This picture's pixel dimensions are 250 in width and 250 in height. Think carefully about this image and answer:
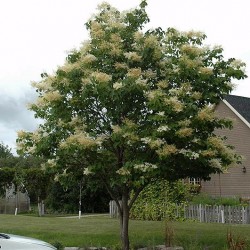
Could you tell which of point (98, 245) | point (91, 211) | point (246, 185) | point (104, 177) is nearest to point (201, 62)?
point (104, 177)

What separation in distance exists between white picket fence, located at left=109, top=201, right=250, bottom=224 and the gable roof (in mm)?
7639

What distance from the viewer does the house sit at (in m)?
27.6

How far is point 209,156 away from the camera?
34.0 feet

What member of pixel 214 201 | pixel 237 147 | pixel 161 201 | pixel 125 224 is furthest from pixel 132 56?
pixel 237 147

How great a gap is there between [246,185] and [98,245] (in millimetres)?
16579

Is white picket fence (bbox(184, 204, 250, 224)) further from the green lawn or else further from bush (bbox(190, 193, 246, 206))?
the green lawn

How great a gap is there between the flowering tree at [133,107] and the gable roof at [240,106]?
51.2 feet

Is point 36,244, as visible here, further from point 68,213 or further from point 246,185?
point 68,213

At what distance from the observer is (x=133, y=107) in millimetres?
10977

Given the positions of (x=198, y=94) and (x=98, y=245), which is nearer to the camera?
(x=198, y=94)

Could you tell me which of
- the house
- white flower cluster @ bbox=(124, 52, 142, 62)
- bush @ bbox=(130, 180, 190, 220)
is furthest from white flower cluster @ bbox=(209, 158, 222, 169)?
the house

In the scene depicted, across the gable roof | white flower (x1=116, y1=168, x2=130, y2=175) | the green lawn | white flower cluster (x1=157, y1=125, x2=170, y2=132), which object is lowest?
the green lawn

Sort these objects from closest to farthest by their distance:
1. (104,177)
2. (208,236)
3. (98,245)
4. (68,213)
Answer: (104,177)
(98,245)
(208,236)
(68,213)

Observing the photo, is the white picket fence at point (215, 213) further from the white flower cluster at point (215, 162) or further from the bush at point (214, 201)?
the white flower cluster at point (215, 162)
